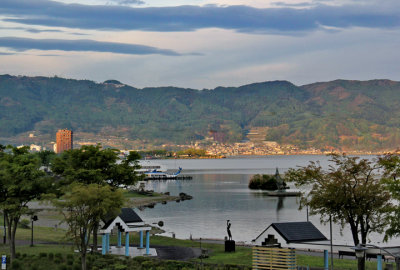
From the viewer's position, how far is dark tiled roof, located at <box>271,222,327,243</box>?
35344 mm

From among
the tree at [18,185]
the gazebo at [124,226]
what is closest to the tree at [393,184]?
the gazebo at [124,226]

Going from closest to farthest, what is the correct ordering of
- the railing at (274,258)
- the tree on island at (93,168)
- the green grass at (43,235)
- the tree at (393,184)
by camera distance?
1. the railing at (274,258)
2. the tree at (393,184)
3. the tree on island at (93,168)
4. the green grass at (43,235)

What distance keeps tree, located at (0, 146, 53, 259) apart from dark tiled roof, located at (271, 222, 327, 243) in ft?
62.4

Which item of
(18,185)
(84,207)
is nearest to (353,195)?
(84,207)

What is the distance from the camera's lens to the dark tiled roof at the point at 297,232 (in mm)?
35344

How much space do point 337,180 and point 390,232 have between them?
6.26 m

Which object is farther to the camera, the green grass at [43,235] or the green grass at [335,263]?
the green grass at [43,235]

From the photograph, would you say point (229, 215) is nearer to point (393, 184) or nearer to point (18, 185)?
point (18, 185)

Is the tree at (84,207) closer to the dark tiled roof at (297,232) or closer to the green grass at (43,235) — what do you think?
the dark tiled roof at (297,232)

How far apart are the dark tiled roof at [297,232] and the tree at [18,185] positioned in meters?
19.0

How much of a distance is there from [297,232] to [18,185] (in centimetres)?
2076

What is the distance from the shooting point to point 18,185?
4416 cm

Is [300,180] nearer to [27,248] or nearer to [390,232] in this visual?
[390,232]

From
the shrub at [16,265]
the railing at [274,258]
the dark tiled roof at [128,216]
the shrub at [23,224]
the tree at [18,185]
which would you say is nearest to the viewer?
the railing at [274,258]
